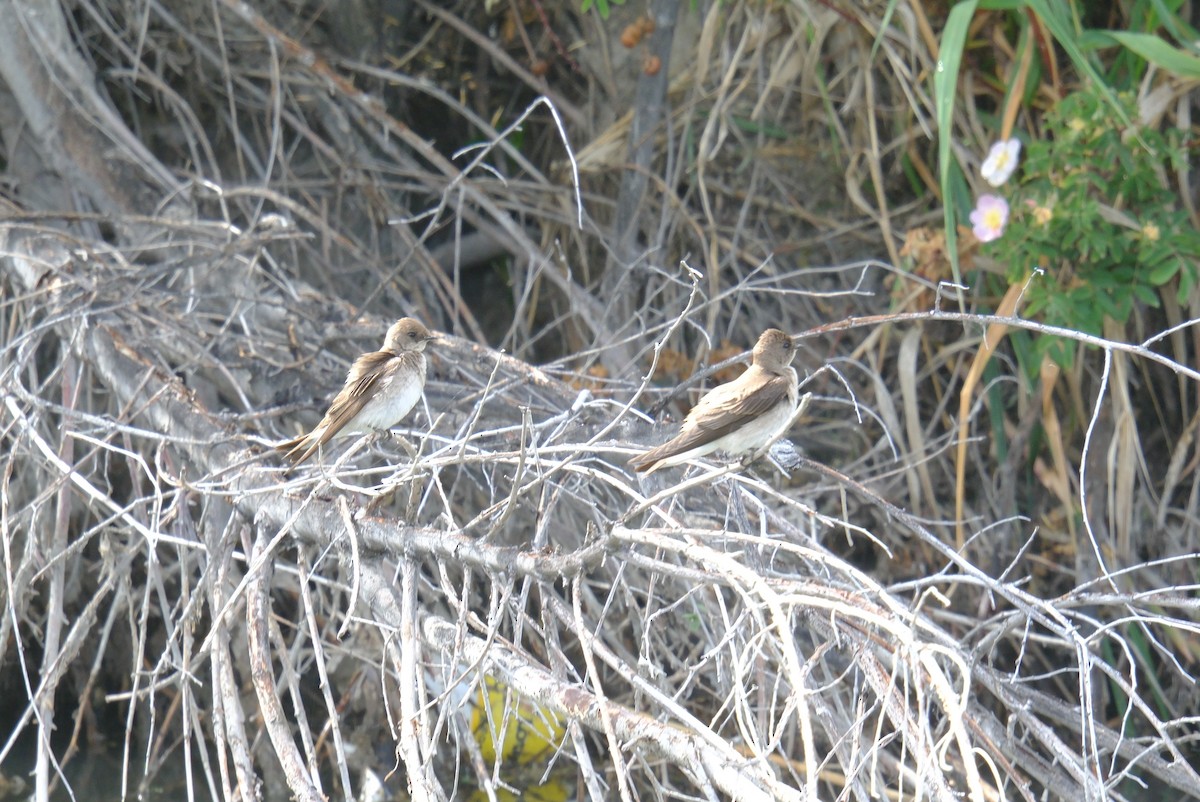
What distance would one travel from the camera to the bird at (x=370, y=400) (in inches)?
131

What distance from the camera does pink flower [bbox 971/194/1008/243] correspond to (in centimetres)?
476

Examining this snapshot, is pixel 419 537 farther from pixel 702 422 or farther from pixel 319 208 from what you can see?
pixel 319 208

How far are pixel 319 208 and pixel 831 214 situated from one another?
2100 mm

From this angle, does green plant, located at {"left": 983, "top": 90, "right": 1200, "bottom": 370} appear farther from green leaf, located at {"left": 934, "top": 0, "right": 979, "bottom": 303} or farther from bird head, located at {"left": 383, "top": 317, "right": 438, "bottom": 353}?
bird head, located at {"left": 383, "top": 317, "right": 438, "bottom": 353}

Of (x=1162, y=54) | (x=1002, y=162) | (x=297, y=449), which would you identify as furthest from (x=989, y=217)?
(x=297, y=449)

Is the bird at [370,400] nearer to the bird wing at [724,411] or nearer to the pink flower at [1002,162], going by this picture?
the bird wing at [724,411]

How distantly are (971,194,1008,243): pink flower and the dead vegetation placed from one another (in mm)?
233

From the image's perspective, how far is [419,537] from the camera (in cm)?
277

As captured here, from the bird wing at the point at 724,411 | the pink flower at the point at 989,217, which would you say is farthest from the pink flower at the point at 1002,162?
the bird wing at the point at 724,411

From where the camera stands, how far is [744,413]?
10.5ft

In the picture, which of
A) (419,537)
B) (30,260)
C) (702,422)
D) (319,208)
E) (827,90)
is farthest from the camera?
(319,208)

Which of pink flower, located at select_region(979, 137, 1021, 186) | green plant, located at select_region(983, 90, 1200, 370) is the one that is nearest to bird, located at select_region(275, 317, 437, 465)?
green plant, located at select_region(983, 90, 1200, 370)

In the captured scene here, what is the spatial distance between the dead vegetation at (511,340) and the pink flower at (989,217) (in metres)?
0.23

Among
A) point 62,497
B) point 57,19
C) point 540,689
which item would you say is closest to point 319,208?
point 57,19
